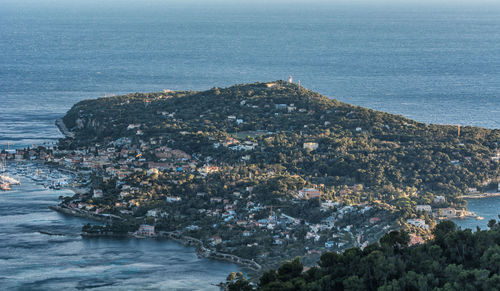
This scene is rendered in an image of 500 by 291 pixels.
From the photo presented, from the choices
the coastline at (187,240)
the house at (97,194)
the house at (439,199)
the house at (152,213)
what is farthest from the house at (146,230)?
the house at (439,199)

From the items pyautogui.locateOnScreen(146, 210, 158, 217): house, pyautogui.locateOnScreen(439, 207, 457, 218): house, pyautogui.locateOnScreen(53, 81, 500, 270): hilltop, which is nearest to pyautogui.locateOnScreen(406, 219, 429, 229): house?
pyautogui.locateOnScreen(53, 81, 500, 270): hilltop

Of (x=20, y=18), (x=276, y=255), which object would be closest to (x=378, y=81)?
(x=276, y=255)

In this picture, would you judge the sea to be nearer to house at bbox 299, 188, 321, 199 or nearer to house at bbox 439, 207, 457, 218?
house at bbox 439, 207, 457, 218

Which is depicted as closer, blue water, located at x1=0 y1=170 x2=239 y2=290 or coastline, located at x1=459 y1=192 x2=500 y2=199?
blue water, located at x1=0 y1=170 x2=239 y2=290

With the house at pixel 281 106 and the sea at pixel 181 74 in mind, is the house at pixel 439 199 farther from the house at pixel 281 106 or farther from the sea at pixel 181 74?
the house at pixel 281 106

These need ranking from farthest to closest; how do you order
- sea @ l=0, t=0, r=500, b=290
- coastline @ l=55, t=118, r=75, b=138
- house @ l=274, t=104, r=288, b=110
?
coastline @ l=55, t=118, r=75, b=138
house @ l=274, t=104, r=288, b=110
sea @ l=0, t=0, r=500, b=290

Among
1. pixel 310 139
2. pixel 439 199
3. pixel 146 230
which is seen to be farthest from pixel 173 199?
pixel 439 199

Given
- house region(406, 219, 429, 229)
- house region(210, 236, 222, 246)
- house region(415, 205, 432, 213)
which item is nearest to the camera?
house region(406, 219, 429, 229)

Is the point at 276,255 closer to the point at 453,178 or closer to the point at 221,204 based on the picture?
the point at 221,204
